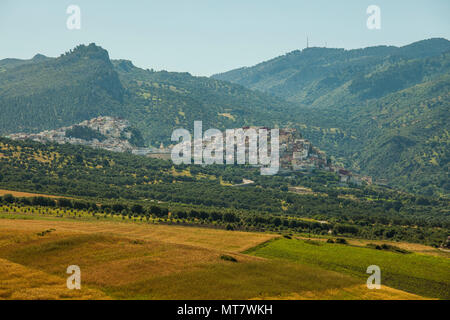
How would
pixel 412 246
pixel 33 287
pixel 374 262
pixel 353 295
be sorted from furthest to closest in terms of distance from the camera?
pixel 412 246
pixel 374 262
pixel 353 295
pixel 33 287

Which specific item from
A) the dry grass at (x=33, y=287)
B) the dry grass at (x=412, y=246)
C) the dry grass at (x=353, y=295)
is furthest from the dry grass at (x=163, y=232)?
the dry grass at (x=353, y=295)

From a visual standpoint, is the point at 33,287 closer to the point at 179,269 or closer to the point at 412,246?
the point at 179,269

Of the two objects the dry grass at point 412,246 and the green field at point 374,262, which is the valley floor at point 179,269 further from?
the dry grass at point 412,246

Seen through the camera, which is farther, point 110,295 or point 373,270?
point 373,270

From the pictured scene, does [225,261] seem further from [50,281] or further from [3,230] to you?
[3,230]

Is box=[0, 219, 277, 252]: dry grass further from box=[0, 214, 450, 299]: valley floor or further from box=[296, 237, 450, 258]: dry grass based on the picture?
box=[296, 237, 450, 258]: dry grass

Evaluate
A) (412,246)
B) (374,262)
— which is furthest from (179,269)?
(412,246)
